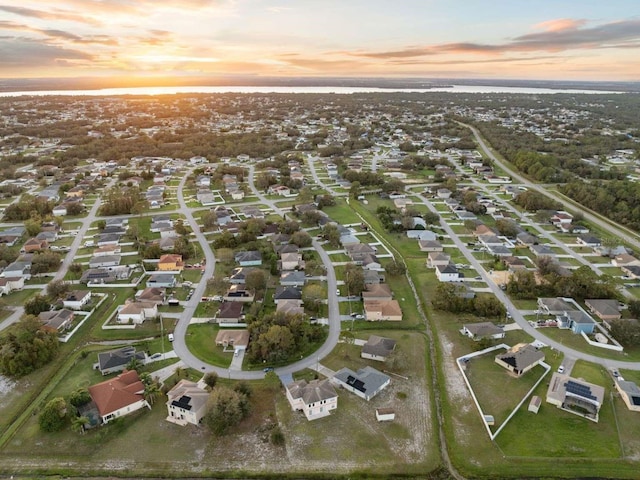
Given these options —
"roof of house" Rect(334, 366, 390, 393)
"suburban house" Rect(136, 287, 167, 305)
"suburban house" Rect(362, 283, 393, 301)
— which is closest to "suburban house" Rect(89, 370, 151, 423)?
"suburban house" Rect(136, 287, 167, 305)

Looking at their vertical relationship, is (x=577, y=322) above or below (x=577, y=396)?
below

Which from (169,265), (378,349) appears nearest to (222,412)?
(378,349)

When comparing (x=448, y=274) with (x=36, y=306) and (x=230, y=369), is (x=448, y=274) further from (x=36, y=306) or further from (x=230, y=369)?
(x=36, y=306)

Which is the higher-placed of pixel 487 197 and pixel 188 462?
pixel 188 462

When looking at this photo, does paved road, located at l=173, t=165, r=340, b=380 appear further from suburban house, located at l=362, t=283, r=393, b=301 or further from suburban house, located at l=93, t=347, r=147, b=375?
suburban house, located at l=362, t=283, r=393, b=301

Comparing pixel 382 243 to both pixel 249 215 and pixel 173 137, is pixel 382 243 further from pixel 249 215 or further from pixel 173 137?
pixel 173 137

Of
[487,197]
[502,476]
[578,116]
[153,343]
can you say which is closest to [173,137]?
[487,197]
